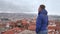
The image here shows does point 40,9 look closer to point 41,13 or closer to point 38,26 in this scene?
point 41,13

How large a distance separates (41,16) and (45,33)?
A: 541 millimetres

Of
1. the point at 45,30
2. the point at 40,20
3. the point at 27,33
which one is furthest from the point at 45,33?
the point at 27,33

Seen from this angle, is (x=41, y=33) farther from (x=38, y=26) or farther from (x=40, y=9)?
(x=40, y=9)

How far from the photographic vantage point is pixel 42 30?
6148 mm

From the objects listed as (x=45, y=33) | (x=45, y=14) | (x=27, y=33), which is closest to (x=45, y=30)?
(x=45, y=33)

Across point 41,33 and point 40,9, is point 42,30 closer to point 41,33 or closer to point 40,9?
point 41,33

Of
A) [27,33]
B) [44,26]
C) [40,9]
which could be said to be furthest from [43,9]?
[27,33]

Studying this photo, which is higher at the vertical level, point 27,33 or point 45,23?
point 45,23

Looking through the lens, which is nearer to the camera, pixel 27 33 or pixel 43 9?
pixel 43 9

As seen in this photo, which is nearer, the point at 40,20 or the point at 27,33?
the point at 40,20

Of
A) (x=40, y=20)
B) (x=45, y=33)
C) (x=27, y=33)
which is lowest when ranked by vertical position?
(x=27, y=33)

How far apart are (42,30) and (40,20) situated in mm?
334

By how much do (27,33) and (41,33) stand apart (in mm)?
7206

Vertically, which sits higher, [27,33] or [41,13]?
[41,13]
